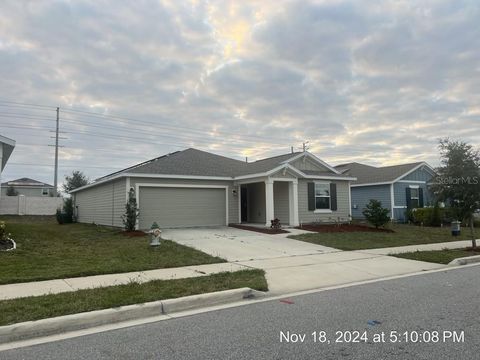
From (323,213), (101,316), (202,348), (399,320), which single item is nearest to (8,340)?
(101,316)

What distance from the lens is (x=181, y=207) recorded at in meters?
21.0

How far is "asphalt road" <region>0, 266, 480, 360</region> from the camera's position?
15.4ft

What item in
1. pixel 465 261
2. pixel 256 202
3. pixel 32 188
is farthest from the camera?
pixel 32 188

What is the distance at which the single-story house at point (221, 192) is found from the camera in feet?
66.6

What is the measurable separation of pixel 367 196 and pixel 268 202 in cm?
1346

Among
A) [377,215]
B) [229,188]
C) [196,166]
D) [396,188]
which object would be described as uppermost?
[196,166]

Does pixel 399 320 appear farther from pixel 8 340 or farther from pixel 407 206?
pixel 407 206

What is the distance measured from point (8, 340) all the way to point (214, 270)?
211 inches

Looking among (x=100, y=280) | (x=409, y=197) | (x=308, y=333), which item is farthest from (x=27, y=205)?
(x=308, y=333)

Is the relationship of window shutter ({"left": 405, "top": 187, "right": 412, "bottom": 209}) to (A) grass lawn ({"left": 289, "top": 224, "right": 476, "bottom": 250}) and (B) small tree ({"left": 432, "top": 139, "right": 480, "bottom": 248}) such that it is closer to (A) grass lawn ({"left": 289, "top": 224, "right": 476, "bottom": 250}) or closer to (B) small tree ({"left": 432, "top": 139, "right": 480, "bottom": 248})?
(A) grass lawn ({"left": 289, "top": 224, "right": 476, "bottom": 250})

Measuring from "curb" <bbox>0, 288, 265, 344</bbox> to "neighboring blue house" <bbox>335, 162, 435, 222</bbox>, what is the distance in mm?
24026

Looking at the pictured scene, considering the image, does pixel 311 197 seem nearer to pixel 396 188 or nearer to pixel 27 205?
pixel 396 188

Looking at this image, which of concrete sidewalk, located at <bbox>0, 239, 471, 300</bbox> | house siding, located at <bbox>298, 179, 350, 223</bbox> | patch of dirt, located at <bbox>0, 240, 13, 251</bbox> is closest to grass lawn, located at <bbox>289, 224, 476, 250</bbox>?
concrete sidewalk, located at <bbox>0, 239, 471, 300</bbox>

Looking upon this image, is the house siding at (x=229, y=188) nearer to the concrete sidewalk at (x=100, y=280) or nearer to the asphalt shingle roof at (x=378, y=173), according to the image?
the concrete sidewalk at (x=100, y=280)
